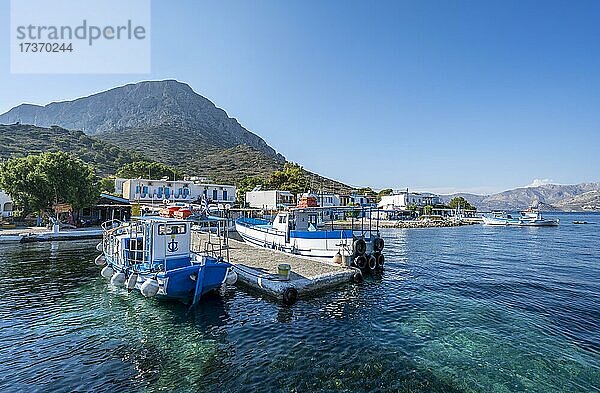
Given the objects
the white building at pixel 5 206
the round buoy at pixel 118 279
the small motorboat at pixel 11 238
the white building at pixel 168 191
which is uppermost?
the white building at pixel 168 191

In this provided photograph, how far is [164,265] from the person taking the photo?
13.9 metres

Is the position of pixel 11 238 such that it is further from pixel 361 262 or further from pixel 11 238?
pixel 361 262

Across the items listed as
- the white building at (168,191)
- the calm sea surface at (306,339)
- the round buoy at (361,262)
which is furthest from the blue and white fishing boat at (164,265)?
the white building at (168,191)

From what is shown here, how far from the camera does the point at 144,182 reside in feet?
162

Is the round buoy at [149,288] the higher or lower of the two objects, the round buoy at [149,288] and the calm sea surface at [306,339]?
the higher

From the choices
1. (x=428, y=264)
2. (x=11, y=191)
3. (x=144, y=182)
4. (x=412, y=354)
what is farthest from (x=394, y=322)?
(x=144, y=182)

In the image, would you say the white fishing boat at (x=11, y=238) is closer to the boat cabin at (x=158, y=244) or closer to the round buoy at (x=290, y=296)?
the boat cabin at (x=158, y=244)

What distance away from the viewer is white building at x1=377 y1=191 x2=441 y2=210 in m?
107

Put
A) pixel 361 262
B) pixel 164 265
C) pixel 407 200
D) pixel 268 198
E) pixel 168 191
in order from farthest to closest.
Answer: pixel 407 200
pixel 268 198
pixel 168 191
pixel 361 262
pixel 164 265

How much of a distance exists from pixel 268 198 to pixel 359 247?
123 ft

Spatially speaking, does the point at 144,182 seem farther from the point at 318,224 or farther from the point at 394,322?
the point at 394,322

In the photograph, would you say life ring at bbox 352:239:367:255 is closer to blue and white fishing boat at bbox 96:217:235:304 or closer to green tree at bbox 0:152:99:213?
blue and white fishing boat at bbox 96:217:235:304

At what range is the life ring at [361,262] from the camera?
20.3m

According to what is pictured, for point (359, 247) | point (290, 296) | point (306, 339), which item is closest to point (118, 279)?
point (290, 296)
